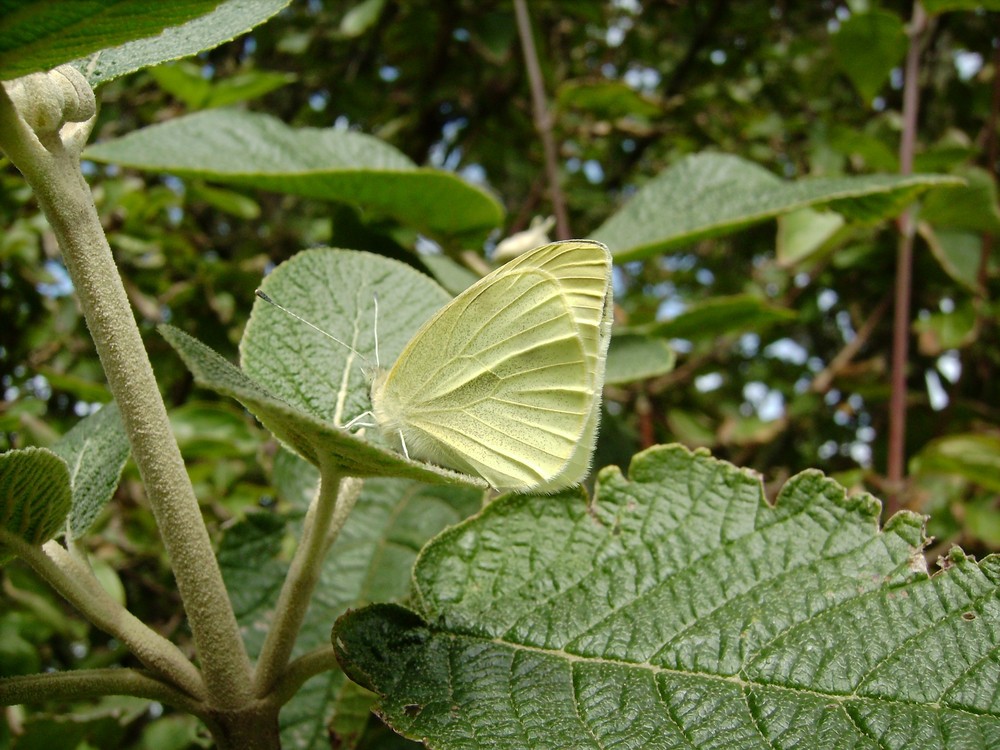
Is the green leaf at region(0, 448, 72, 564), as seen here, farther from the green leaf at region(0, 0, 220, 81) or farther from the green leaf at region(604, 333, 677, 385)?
the green leaf at region(604, 333, 677, 385)

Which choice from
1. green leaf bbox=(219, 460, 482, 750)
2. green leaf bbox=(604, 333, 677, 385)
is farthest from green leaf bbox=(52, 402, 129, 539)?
green leaf bbox=(604, 333, 677, 385)

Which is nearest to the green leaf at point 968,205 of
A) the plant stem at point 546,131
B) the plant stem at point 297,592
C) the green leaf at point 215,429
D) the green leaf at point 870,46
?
the green leaf at point 870,46

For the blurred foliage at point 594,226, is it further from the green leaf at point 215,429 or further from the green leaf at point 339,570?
the green leaf at point 339,570

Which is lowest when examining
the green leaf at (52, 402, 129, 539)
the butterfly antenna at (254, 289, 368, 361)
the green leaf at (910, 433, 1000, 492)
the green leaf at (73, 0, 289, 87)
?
the green leaf at (910, 433, 1000, 492)

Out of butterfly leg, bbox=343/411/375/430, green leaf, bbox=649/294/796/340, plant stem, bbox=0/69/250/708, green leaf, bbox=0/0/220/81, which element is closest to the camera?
green leaf, bbox=0/0/220/81

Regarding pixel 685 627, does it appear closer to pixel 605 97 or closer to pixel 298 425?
pixel 298 425
